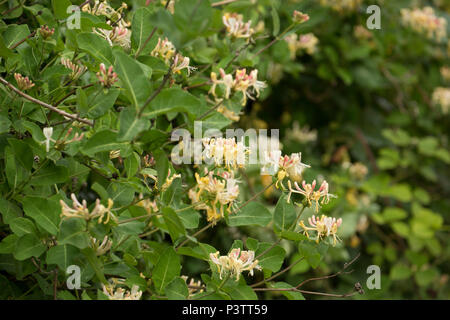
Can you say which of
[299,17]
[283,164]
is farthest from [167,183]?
[299,17]

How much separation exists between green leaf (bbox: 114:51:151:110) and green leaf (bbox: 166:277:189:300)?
257 millimetres

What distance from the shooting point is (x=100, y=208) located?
627 millimetres

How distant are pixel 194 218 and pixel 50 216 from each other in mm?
191

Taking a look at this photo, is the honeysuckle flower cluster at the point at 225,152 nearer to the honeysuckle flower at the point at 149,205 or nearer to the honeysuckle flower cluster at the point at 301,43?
the honeysuckle flower at the point at 149,205

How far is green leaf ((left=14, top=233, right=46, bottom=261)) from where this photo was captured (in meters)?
0.69

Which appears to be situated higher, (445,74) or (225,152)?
(225,152)

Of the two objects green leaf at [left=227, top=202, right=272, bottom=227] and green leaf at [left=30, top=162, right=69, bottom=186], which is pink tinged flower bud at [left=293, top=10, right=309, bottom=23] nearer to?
green leaf at [left=227, top=202, right=272, bottom=227]

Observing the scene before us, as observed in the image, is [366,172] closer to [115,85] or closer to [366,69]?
[366,69]

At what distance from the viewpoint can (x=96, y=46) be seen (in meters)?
0.72

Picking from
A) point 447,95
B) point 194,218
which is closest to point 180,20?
point 194,218

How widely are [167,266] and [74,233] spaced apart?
0.15 metres

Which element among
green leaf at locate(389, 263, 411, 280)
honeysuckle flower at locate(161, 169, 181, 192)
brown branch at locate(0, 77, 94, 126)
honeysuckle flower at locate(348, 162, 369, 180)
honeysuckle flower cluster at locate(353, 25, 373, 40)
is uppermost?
brown branch at locate(0, 77, 94, 126)

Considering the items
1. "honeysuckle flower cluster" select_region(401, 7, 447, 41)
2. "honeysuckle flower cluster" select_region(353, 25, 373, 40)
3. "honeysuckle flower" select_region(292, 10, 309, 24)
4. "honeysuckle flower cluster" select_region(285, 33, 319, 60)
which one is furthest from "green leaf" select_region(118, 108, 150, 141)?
"honeysuckle flower cluster" select_region(401, 7, 447, 41)

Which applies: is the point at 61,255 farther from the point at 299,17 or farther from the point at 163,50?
the point at 299,17
